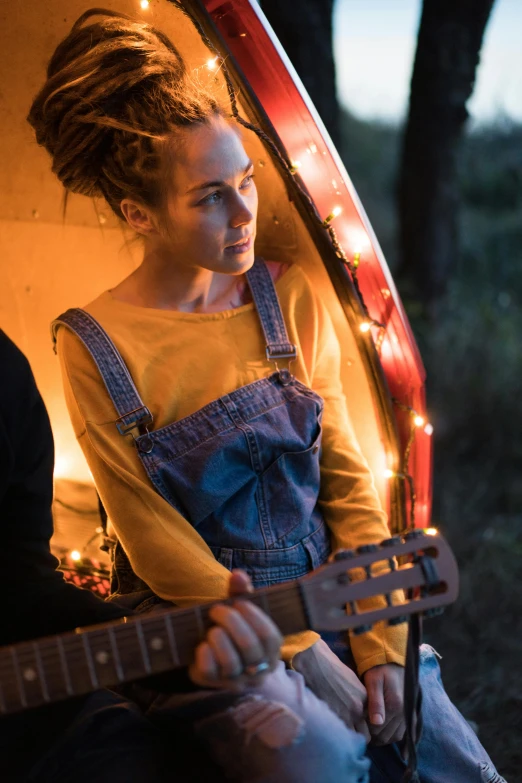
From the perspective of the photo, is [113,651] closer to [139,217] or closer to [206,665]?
[206,665]

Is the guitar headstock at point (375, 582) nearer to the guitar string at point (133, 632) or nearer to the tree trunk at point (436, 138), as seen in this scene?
the guitar string at point (133, 632)

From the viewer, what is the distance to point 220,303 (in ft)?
6.04

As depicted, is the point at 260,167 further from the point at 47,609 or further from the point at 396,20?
the point at 396,20

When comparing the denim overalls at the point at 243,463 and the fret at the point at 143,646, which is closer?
the fret at the point at 143,646

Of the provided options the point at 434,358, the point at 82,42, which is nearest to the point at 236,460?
the point at 82,42

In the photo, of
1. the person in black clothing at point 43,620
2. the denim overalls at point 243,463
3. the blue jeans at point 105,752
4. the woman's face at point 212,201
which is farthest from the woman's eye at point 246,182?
the blue jeans at point 105,752

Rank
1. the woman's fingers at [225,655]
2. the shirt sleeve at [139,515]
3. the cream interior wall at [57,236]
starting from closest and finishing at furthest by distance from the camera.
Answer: the woman's fingers at [225,655] < the shirt sleeve at [139,515] < the cream interior wall at [57,236]

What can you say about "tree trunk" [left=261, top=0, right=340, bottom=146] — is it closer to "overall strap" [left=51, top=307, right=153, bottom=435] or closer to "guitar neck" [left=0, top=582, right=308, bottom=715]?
"overall strap" [left=51, top=307, right=153, bottom=435]

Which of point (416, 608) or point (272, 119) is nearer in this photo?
point (416, 608)

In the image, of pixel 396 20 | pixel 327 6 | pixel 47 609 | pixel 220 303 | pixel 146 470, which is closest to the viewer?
pixel 47 609

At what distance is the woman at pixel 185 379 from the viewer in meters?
1.58

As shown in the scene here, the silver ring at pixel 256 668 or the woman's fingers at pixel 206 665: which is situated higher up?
the woman's fingers at pixel 206 665

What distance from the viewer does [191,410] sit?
1.67m

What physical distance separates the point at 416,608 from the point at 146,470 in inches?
24.0
